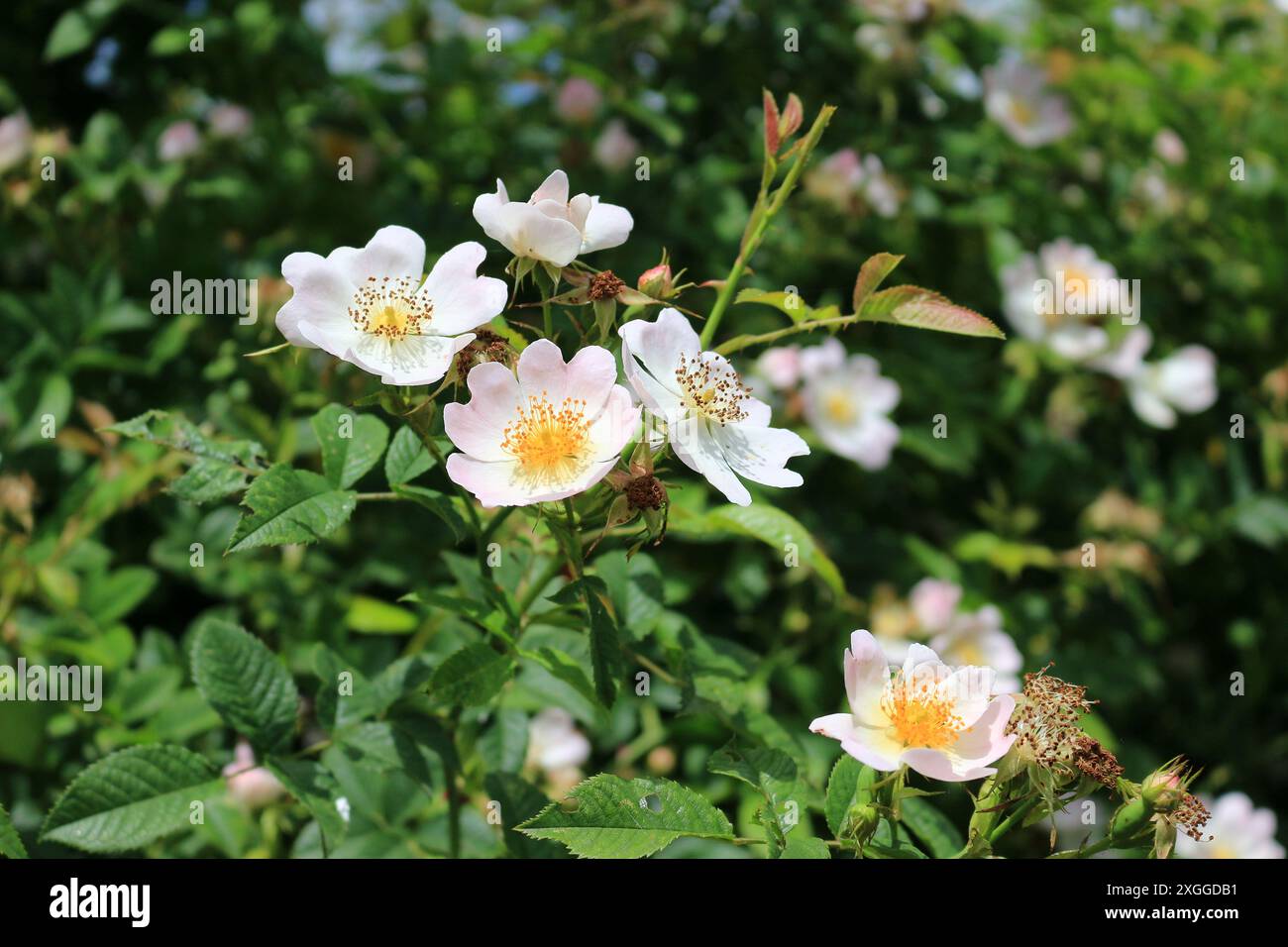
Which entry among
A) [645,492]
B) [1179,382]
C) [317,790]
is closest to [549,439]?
[645,492]

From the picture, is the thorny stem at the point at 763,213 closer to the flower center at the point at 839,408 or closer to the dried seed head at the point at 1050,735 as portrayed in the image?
the dried seed head at the point at 1050,735

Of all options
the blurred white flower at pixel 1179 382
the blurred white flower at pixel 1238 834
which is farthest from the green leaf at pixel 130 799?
the blurred white flower at pixel 1179 382

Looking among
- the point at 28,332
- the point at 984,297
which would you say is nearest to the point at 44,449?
the point at 28,332

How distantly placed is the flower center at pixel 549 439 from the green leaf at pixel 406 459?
0.17 m

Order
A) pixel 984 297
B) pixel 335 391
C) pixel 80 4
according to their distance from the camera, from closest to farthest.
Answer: pixel 335 391 → pixel 80 4 → pixel 984 297

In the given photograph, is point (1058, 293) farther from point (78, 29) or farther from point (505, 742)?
point (78, 29)

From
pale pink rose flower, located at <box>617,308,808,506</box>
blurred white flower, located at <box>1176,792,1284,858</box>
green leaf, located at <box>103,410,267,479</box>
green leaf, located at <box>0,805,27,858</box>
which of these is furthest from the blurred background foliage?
green leaf, located at <box>0,805,27,858</box>

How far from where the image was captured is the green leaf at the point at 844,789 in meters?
1.09

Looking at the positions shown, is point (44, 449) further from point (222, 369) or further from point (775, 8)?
point (775, 8)

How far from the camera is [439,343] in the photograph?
1084 millimetres

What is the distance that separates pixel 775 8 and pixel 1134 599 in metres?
1.44

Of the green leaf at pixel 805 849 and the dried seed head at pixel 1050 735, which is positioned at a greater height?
the dried seed head at pixel 1050 735

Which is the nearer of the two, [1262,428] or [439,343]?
[439,343]

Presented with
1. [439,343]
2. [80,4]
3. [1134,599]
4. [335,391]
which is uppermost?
[80,4]
